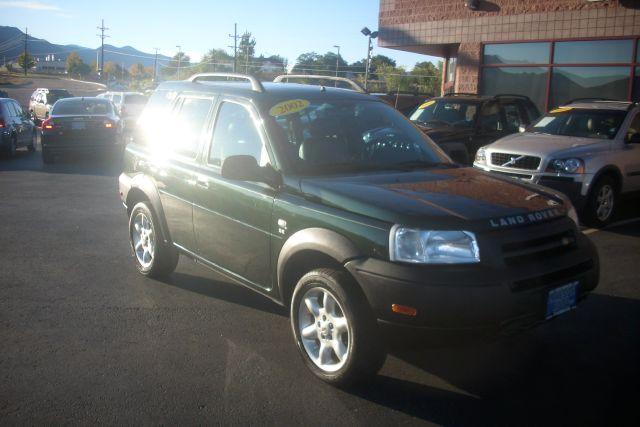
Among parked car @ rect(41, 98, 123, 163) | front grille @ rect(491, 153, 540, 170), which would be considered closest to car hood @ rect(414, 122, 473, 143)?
front grille @ rect(491, 153, 540, 170)

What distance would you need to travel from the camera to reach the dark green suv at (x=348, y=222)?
3553 millimetres

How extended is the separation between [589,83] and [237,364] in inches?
588

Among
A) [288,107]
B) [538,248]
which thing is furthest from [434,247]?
[288,107]

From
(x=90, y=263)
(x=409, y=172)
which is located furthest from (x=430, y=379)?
(x=90, y=263)

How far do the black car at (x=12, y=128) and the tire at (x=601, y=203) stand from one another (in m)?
14.0

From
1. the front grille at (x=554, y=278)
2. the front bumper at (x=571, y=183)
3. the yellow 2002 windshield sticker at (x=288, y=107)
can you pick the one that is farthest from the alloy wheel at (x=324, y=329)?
the front bumper at (x=571, y=183)

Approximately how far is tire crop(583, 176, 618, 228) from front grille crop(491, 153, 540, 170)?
820 millimetres

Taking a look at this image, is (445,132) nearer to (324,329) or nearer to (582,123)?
(582,123)

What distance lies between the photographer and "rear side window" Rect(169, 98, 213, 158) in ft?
17.6

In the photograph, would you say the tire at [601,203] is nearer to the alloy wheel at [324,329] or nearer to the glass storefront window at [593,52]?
the alloy wheel at [324,329]

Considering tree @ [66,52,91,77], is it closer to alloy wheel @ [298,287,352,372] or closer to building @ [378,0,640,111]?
building @ [378,0,640,111]

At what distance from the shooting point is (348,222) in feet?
→ 12.5

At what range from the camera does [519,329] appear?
3.64 metres

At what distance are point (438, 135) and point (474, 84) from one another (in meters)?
8.34
